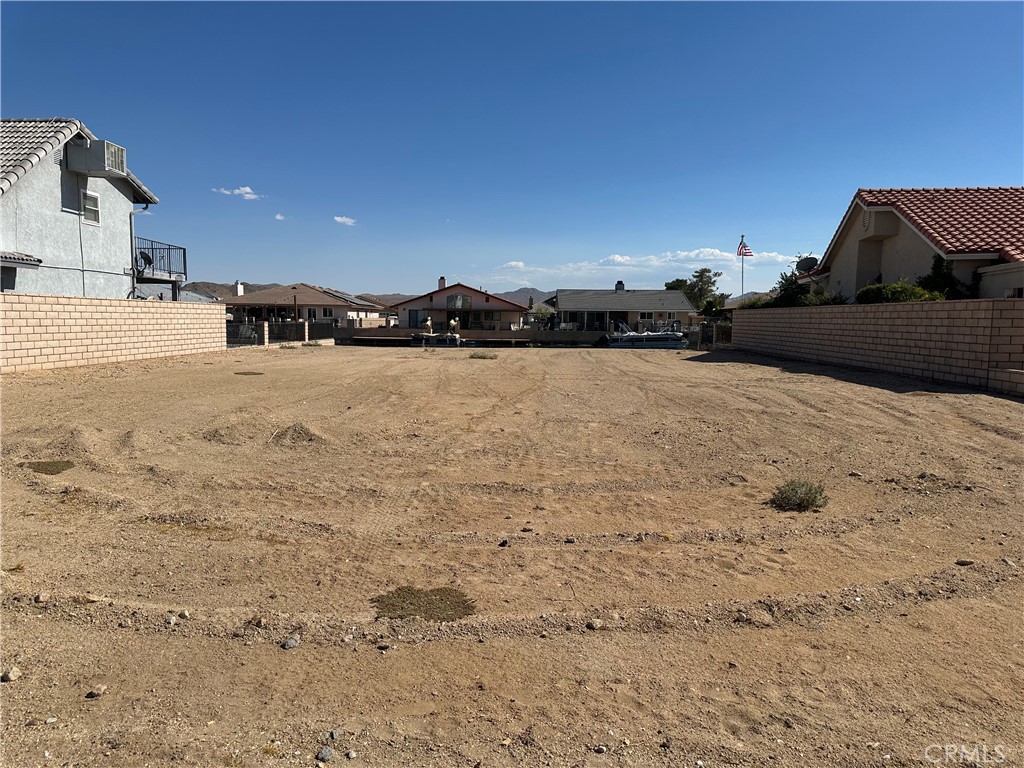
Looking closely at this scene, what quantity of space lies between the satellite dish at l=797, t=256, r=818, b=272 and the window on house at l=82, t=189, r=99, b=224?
1379 inches

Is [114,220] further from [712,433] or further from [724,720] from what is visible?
[724,720]

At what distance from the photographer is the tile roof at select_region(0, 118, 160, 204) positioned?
21734 millimetres

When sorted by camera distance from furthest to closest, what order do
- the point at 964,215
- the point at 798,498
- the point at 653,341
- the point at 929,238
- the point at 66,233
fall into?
the point at 653,341, the point at 66,233, the point at 964,215, the point at 929,238, the point at 798,498

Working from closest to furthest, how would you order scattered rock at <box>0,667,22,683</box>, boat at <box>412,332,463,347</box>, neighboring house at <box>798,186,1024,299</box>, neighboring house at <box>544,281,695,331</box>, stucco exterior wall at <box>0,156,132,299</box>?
scattered rock at <box>0,667,22,683</box>, neighboring house at <box>798,186,1024,299</box>, stucco exterior wall at <box>0,156,132,299</box>, boat at <box>412,332,463,347</box>, neighboring house at <box>544,281,695,331</box>

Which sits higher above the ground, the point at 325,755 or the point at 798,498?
the point at 798,498

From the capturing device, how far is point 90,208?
26828 mm

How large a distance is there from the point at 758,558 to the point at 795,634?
49.5 inches

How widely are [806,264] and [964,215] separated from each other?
519 inches

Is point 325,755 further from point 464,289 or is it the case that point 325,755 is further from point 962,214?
point 464,289

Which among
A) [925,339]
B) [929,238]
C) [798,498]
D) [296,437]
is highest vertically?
[929,238]

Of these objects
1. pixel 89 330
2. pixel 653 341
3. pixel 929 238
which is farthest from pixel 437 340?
pixel 929 238

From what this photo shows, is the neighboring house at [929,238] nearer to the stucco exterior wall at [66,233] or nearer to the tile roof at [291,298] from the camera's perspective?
the stucco exterior wall at [66,233]

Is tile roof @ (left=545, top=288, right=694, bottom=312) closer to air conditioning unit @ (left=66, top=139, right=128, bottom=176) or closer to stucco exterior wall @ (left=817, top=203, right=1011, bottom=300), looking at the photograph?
stucco exterior wall @ (left=817, top=203, right=1011, bottom=300)

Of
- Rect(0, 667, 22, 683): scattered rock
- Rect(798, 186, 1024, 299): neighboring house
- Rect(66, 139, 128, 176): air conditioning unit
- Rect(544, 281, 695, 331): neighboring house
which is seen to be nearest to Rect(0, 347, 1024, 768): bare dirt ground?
Rect(0, 667, 22, 683): scattered rock
